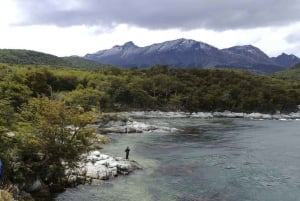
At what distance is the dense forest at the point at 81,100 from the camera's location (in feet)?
88.9

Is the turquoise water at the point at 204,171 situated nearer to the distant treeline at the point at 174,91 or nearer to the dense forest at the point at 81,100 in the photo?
the dense forest at the point at 81,100

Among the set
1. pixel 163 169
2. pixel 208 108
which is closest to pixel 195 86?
pixel 208 108

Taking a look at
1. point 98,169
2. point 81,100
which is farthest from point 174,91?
point 98,169

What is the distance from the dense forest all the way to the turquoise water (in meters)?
3.51

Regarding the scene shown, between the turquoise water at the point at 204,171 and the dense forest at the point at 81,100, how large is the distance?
11.5 ft

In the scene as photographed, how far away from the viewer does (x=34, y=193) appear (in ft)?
85.3

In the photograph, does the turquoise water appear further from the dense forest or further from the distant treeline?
the distant treeline

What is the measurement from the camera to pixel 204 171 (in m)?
37.9

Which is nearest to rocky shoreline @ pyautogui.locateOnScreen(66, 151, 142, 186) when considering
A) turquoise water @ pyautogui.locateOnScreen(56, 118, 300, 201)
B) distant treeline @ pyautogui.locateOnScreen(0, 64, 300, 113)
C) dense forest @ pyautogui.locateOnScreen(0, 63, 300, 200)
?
turquoise water @ pyautogui.locateOnScreen(56, 118, 300, 201)

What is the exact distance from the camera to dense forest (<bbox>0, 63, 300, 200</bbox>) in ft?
88.9

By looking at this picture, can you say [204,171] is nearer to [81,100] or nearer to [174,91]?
[81,100]

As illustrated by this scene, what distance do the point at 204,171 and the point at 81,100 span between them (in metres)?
66.1

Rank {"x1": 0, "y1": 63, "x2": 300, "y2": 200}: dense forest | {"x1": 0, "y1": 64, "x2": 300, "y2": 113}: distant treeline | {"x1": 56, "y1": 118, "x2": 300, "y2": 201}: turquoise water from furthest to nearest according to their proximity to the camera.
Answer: {"x1": 0, "y1": 64, "x2": 300, "y2": 113}: distant treeline, {"x1": 56, "y1": 118, "x2": 300, "y2": 201}: turquoise water, {"x1": 0, "y1": 63, "x2": 300, "y2": 200}: dense forest

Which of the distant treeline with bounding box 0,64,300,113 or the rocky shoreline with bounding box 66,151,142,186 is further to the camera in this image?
the distant treeline with bounding box 0,64,300,113
